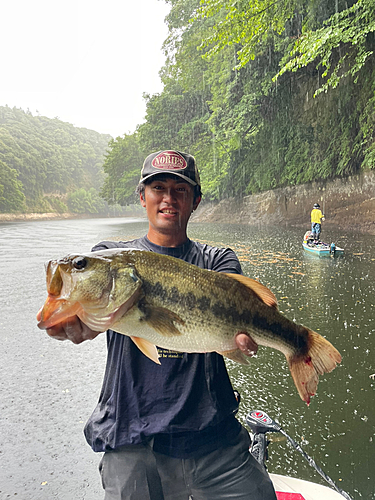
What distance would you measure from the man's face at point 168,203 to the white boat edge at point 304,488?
185cm

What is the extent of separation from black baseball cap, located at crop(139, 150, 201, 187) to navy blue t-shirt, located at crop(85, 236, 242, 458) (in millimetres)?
898

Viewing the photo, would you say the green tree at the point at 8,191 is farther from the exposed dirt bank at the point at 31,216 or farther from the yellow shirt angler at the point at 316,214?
the yellow shirt angler at the point at 316,214

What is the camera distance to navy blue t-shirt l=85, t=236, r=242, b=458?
1.82 metres

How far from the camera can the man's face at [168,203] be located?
2061mm

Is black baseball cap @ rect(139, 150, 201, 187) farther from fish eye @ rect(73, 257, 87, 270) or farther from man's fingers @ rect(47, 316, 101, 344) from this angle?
man's fingers @ rect(47, 316, 101, 344)

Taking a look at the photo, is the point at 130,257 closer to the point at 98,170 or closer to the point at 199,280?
the point at 199,280

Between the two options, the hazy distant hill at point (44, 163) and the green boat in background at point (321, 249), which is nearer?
the green boat in background at point (321, 249)

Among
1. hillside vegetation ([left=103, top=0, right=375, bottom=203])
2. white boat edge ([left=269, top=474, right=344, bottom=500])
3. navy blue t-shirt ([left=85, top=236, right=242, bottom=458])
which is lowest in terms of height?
white boat edge ([left=269, top=474, right=344, bottom=500])

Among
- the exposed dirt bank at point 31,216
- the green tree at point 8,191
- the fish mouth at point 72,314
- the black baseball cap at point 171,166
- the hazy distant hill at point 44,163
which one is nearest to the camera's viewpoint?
the fish mouth at point 72,314

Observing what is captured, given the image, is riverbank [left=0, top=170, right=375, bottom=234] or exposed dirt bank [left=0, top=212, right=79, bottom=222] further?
exposed dirt bank [left=0, top=212, right=79, bottom=222]

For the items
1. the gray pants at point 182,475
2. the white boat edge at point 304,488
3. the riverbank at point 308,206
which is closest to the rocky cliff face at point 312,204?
the riverbank at point 308,206

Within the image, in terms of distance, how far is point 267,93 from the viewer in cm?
2217

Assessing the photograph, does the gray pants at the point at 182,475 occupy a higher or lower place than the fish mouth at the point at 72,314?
lower

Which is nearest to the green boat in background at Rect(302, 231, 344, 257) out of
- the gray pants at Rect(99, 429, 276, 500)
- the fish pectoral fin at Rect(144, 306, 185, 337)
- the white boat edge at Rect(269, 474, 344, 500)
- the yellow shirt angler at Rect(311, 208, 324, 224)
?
the yellow shirt angler at Rect(311, 208, 324, 224)
